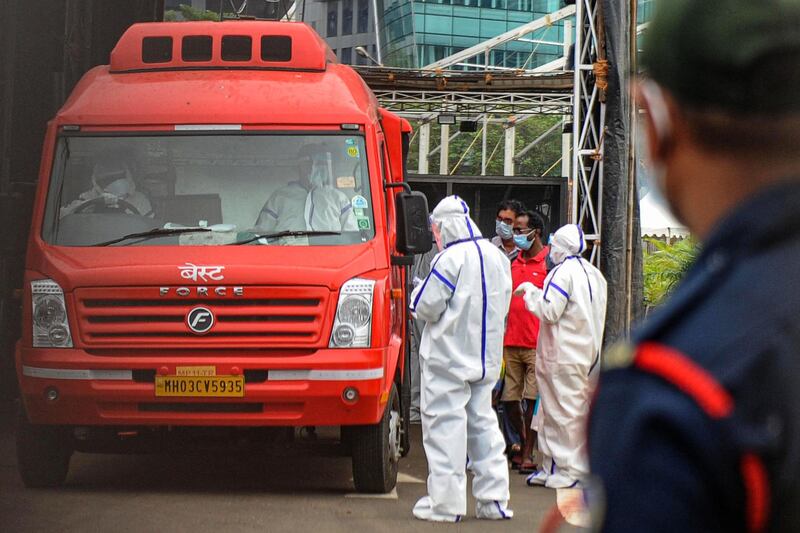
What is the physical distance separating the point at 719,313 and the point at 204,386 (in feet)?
22.7

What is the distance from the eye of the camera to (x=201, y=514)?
755 cm

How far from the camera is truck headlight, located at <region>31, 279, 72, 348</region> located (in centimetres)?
808

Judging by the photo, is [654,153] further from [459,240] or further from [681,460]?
[459,240]

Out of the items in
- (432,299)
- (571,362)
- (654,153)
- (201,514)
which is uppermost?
(654,153)

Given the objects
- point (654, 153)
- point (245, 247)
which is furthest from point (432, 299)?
point (654, 153)

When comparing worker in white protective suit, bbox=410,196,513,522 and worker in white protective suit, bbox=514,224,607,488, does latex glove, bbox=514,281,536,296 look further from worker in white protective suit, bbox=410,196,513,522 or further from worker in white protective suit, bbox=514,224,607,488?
worker in white protective suit, bbox=410,196,513,522

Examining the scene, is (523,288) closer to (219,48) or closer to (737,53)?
(219,48)

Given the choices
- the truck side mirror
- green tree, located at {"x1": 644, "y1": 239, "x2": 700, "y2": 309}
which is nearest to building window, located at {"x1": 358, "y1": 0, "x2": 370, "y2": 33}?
green tree, located at {"x1": 644, "y1": 239, "x2": 700, "y2": 309}

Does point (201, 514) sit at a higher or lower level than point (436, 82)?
lower

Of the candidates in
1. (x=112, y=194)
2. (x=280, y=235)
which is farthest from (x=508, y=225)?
(x=112, y=194)

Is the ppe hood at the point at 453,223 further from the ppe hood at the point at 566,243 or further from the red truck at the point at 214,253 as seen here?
the ppe hood at the point at 566,243

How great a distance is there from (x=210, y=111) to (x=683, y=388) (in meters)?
7.63

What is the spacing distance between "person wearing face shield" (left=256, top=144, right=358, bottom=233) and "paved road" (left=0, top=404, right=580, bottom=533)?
145 centimetres

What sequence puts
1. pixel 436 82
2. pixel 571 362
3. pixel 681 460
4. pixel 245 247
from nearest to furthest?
pixel 681 460 → pixel 245 247 → pixel 571 362 → pixel 436 82
